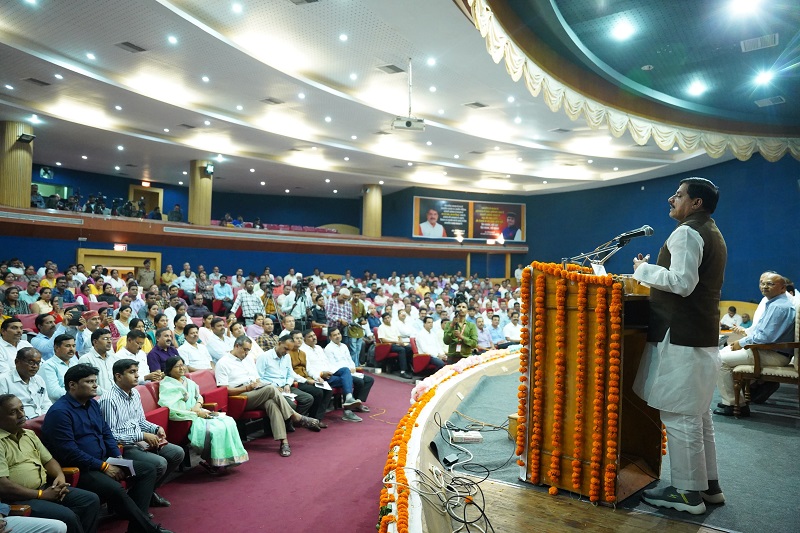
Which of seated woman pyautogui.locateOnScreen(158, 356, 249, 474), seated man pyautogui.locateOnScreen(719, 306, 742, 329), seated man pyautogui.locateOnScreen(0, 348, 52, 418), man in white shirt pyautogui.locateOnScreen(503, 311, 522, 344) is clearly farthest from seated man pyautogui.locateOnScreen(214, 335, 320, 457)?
seated man pyautogui.locateOnScreen(719, 306, 742, 329)

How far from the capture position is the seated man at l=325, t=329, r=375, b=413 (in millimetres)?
5801

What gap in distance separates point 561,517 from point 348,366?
422cm

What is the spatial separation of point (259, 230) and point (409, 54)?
7.43 meters

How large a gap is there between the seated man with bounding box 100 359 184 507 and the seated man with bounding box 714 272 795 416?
377cm

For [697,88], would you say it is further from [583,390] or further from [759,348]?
[583,390]

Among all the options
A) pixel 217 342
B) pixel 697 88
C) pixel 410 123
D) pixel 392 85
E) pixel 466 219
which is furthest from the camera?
pixel 466 219

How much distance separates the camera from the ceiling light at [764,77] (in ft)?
20.5

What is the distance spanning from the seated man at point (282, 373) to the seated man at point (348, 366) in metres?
0.75

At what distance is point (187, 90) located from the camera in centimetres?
1035

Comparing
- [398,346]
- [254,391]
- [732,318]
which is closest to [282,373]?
[254,391]

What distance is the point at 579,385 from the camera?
2.19 m

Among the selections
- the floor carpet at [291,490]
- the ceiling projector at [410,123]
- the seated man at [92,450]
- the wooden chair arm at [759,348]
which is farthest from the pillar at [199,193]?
the wooden chair arm at [759,348]

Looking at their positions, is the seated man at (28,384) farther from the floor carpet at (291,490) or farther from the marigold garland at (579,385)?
the marigold garland at (579,385)

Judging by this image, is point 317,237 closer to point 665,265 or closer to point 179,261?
point 179,261
